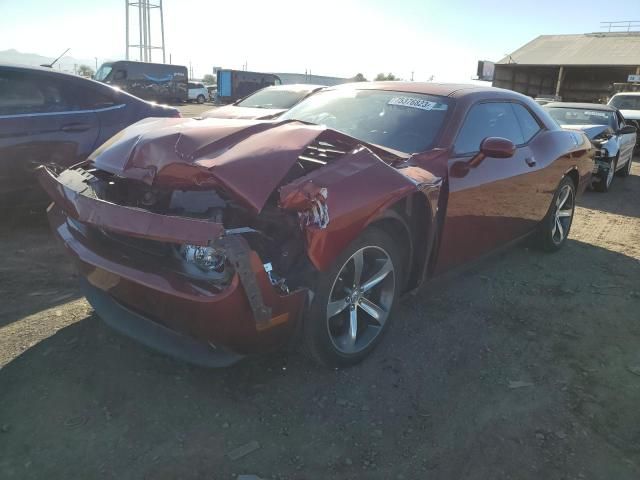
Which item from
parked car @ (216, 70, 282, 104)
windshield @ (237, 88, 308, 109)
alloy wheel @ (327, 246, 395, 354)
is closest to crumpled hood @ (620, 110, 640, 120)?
windshield @ (237, 88, 308, 109)

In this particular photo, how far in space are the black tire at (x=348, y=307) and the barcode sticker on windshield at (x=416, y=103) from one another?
3.81 feet

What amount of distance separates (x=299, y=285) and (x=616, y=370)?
6.72 ft

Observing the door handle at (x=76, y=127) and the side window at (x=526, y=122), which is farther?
the door handle at (x=76, y=127)

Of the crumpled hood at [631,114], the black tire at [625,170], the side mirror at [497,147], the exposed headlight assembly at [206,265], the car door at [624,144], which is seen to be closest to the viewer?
the exposed headlight assembly at [206,265]

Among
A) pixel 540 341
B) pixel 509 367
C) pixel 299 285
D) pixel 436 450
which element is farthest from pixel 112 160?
pixel 540 341

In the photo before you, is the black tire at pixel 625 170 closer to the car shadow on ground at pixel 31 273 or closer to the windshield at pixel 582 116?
the windshield at pixel 582 116

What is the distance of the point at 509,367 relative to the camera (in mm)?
3023

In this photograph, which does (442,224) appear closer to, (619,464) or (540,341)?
(540,341)

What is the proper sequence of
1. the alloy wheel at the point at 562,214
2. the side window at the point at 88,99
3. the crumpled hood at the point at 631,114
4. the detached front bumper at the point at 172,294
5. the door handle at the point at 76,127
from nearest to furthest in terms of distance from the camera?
the detached front bumper at the point at 172,294, the door handle at the point at 76,127, the side window at the point at 88,99, the alloy wheel at the point at 562,214, the crumpled hood at the point at 631,114

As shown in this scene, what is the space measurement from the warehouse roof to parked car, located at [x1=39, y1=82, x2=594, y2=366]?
29739 millimetres

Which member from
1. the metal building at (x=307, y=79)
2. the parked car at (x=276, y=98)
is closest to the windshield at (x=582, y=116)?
the parked car at (x=276, y=98)

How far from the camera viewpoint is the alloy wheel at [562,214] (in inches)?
198

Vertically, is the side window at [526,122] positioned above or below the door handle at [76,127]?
above

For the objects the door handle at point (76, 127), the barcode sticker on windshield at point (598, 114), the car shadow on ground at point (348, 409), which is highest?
the barcode sticker on windshield at point (598, 114)
